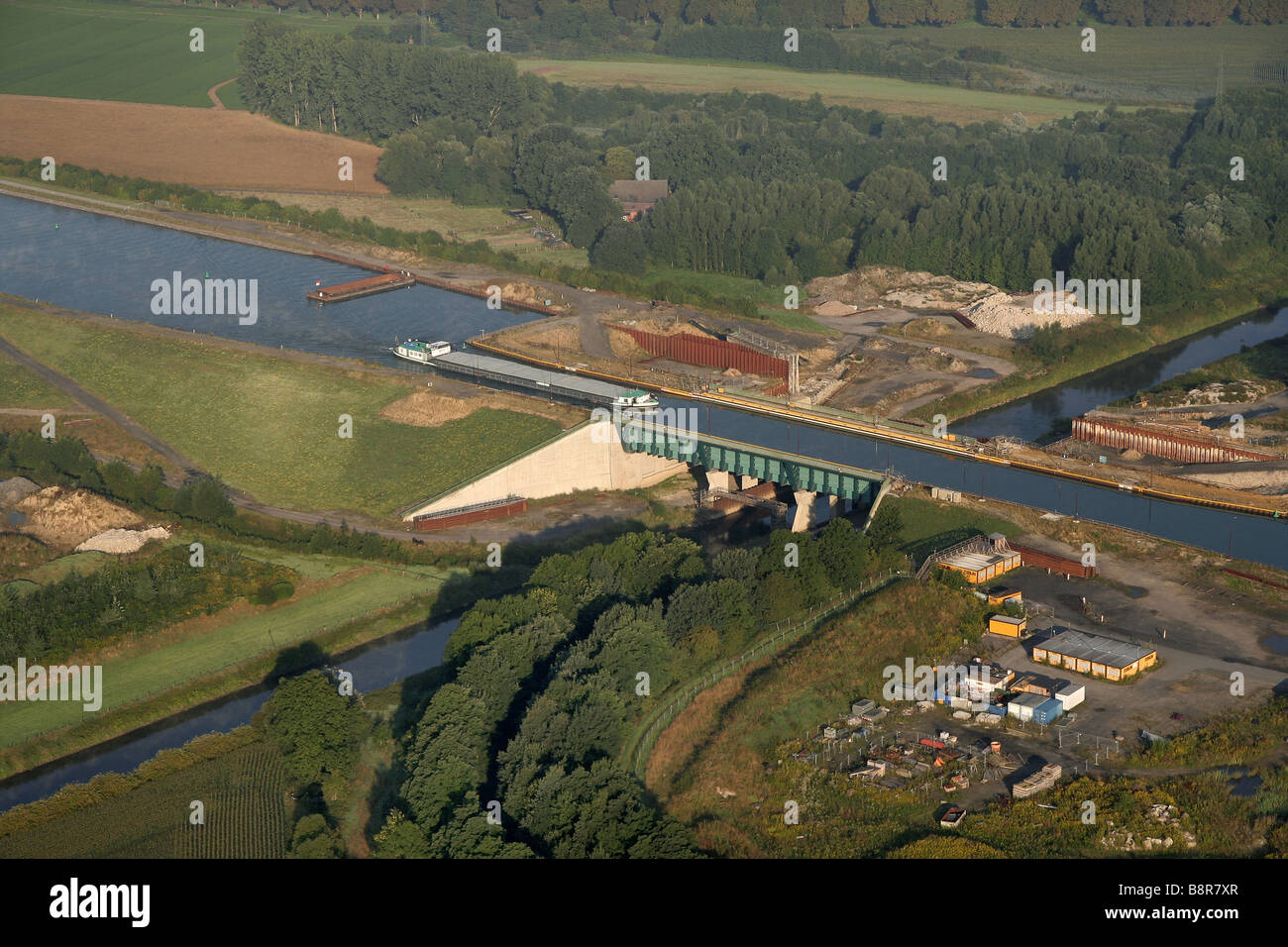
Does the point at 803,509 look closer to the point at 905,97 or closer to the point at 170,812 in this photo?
the point at 170,812

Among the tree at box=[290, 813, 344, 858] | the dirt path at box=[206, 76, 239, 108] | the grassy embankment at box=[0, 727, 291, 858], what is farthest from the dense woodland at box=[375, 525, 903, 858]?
the dirt path at box=[206, 76, 239, 108]

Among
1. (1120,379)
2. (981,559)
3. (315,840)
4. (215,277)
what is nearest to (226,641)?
(315,840)

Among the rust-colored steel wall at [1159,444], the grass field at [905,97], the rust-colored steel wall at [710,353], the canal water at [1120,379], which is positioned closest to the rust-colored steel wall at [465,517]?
the rust-colored steel wall at [710,353]

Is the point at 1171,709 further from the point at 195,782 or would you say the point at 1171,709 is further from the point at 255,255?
the point at 255,255

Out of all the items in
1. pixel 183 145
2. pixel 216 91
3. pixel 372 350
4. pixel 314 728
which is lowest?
pixel 314 728

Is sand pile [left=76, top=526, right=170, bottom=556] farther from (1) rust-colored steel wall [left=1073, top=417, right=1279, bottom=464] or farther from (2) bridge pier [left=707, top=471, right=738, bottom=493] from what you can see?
(1) rust-colored steel wall [left=1073, top=417, right=1279, bottom=464]

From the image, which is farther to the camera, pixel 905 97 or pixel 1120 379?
pixel 905 97
